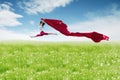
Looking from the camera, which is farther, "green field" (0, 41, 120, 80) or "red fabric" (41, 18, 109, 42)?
"green field" (0, 41, 120, 80)

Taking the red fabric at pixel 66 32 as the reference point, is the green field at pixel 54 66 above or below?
below

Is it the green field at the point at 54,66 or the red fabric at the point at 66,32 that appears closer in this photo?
the red fabric at the point at 66,32

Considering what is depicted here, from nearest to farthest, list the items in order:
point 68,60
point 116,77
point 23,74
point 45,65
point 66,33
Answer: point 66,33 → point 116,77 → point 23,74 → point 45,65 → point 68,60

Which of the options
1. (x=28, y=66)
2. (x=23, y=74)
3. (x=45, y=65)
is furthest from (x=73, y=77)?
(x=28, y=66)

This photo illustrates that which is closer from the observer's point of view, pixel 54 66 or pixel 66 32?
pixel 66 32

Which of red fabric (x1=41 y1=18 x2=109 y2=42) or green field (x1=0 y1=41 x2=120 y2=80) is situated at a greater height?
red fabric (x1=41 y1=18 x2=109 y2=42)

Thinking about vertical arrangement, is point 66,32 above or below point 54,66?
above

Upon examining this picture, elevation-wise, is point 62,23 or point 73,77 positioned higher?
point 62,23

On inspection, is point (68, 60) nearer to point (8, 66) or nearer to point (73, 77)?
point (8, 66)

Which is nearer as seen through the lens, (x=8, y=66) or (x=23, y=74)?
(x=23, y=74)

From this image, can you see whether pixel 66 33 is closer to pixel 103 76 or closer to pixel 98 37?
pixel 98 37

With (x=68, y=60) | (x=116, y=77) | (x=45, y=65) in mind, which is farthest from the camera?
(x=68, y=60)

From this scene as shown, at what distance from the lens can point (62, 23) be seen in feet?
11.8

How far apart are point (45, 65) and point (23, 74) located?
3382 mm
